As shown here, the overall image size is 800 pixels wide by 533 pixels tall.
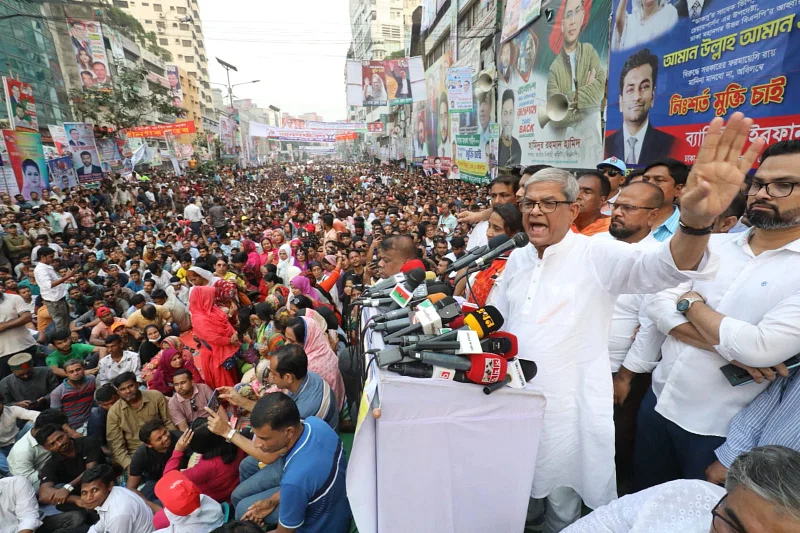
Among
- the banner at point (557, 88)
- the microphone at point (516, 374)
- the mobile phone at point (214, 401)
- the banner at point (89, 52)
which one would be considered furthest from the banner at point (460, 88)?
the banner at point (89, 52)

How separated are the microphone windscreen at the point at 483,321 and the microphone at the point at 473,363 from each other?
165mm

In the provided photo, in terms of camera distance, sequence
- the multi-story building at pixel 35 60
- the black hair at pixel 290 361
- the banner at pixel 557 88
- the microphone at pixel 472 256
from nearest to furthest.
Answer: the microphone at pixel 472 256, the black hair at pixel 290 361, the banner at pixel 557 88, the multi-story building at pixel 35 60

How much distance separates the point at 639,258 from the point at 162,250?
355 inches

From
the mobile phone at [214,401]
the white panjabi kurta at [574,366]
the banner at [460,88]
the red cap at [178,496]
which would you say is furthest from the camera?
the banner at [460,88]

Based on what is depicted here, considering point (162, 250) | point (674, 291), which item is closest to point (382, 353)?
point (674, 291)

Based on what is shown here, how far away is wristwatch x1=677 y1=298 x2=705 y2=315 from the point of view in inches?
68.2

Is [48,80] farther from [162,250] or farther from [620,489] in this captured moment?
[620,489]

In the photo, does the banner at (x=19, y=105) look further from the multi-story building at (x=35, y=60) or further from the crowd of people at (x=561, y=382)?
the crowd of people at (x=561, y=382)

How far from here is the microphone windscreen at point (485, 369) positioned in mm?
1436

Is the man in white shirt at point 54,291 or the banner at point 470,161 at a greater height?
the banner at point 470,161

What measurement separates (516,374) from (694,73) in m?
6.32

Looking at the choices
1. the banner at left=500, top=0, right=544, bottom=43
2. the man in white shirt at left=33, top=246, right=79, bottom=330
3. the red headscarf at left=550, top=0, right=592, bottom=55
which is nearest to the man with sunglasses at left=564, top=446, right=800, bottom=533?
the man in white shirt at left=33, top=246, right=79, bottom=330

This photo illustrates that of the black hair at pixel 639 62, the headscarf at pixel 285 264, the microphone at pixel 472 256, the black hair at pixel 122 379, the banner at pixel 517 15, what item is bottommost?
the black hair at pixel 122 379

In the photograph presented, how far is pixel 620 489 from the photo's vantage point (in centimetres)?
257
